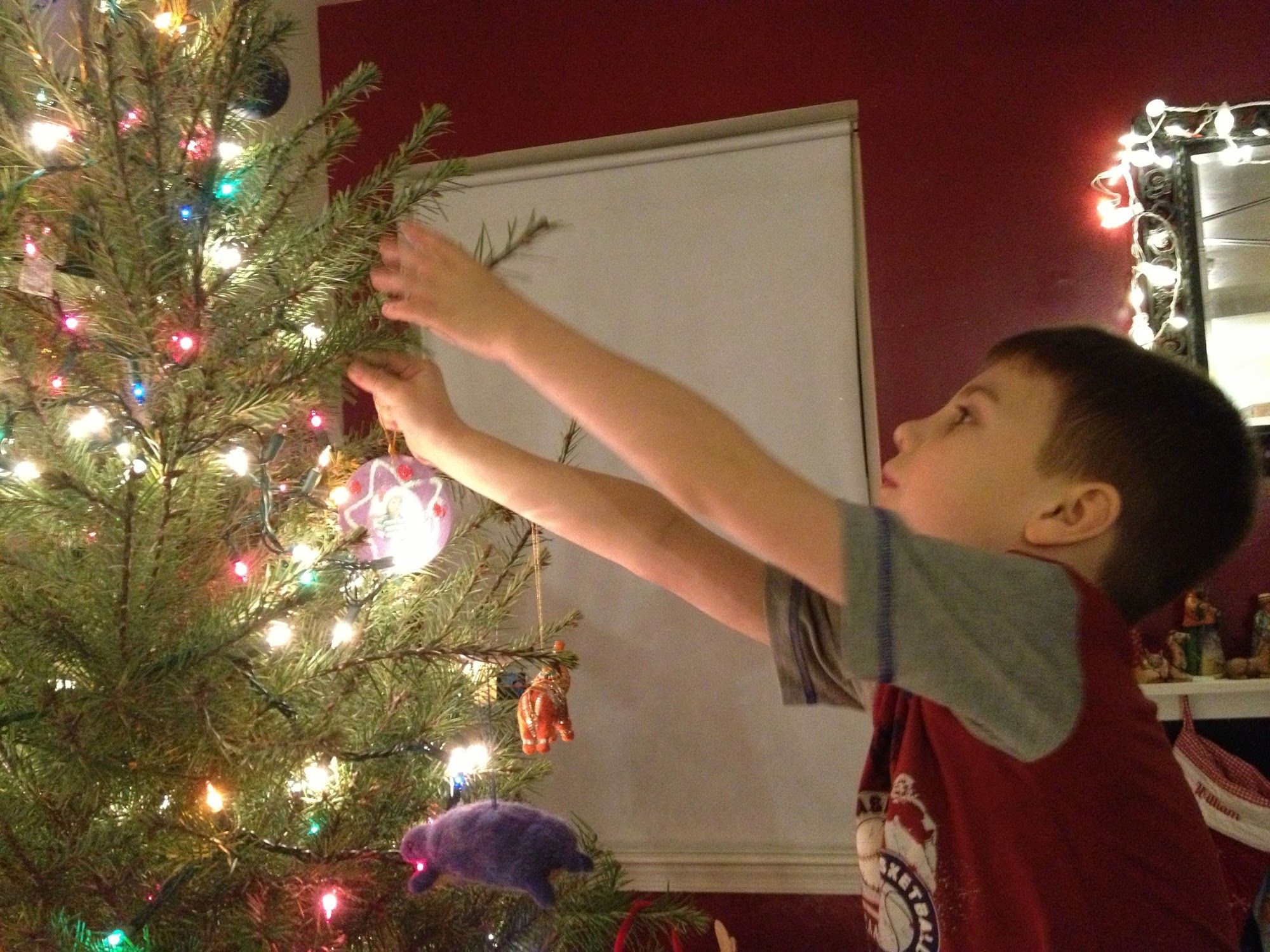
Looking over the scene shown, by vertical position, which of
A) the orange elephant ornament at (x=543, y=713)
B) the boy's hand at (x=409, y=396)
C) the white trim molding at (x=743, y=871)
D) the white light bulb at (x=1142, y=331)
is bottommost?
the white trim molding at (x=743, y=871)

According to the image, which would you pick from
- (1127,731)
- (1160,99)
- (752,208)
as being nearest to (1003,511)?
(1127,731)

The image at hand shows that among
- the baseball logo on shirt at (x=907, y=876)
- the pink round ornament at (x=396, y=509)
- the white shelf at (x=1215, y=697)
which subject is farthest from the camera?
the white shelf at (x=1215, y=697)

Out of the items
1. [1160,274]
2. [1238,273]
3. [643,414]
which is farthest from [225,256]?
[1238,273]

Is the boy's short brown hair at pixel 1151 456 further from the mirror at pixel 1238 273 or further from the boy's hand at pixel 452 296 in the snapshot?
the mirror at pixel 1238 273

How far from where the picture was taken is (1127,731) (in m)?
0.59

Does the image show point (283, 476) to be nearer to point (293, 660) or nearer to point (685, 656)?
point (293, 660)

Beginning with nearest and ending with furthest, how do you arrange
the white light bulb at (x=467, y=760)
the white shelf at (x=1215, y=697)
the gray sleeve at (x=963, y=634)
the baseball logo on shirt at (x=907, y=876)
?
1. the gray sleeve at (x=963, y=634)
2. the baseball logo on shirt at (x=907, y=876)
3. the white light bulb at (x=467, y=760)
4. the white shelf at (x=1215, y=697)

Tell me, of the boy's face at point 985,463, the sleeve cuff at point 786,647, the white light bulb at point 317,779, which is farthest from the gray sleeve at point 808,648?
the white light bulb at point 317,779

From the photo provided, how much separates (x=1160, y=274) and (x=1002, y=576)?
4.53 feet

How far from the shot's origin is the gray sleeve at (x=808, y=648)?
2.66 ft

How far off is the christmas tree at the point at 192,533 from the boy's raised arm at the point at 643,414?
0.23 meters

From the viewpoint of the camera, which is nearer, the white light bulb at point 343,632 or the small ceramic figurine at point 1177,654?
the white light bulb at point 343,632

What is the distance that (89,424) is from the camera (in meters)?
0.83

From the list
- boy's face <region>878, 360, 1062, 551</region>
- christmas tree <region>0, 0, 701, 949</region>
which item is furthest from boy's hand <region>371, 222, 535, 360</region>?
boy's face <region>878, 360, 1062, 551</region>
